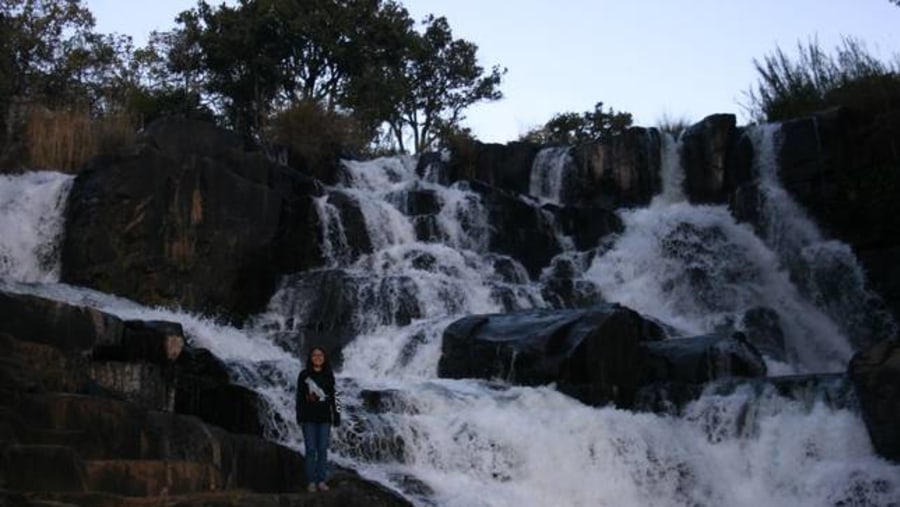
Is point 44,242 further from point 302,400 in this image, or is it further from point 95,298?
point 302,400

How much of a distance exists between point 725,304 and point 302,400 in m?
12.2

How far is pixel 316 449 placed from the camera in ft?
33.0

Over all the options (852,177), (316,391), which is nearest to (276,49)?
(852,177)

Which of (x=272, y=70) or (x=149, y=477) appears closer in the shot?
(x=149, y=477)

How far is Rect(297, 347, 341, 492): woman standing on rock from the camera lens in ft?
32.6

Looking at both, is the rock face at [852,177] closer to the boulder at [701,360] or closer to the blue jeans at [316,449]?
the boulder at [701,360]

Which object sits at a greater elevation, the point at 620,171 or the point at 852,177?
the point at 620,171

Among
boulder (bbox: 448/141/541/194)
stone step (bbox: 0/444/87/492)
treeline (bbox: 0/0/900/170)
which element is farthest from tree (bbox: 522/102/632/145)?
stone step (bbox: 0/444/87/492)

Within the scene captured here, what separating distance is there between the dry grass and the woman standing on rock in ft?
43.0

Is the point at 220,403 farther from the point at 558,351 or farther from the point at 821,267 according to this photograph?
the point at 821,267

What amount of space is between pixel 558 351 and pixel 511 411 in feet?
6.50

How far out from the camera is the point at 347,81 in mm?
34281

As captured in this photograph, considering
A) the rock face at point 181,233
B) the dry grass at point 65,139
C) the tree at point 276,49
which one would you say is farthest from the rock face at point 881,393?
the tree at point 276,49

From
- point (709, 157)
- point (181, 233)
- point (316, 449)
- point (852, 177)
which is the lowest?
point (316, 449)
